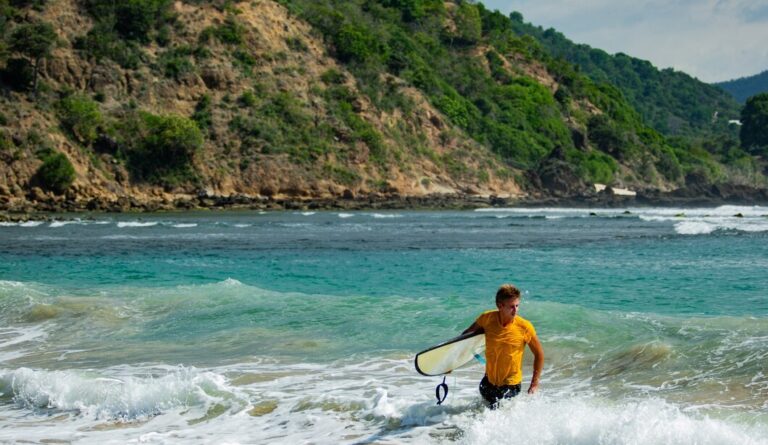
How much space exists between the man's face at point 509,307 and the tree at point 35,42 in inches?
2620

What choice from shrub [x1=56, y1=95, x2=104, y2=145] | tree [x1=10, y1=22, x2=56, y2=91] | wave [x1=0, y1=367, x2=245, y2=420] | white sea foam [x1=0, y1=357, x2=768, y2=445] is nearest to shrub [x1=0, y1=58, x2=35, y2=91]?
tree [x1=10, y1=22, x2=56, y2=91]

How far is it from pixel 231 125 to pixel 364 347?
204 ft

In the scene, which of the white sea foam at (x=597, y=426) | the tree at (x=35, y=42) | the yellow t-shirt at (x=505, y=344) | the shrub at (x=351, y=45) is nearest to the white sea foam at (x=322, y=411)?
the white sea foam at (x=597, y=426)

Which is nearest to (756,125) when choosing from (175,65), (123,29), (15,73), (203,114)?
(203,114)

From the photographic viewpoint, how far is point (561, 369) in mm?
11375

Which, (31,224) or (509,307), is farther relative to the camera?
(31,224)

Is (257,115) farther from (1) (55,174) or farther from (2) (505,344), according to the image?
(2) (505,344)

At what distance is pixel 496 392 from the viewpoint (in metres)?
8.42

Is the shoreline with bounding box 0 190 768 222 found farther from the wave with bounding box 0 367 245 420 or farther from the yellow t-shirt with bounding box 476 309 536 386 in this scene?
the yellow t-shirt with bounding box 476 309 536 386

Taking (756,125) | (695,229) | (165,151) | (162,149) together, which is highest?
(756,125)

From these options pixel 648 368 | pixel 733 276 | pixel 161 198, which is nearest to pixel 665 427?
pixel 648 368

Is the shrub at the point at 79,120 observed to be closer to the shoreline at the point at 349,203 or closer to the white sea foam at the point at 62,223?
the shoreline at the point at 349,203

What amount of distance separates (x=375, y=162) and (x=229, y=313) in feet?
203

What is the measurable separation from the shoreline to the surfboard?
4451 cm
